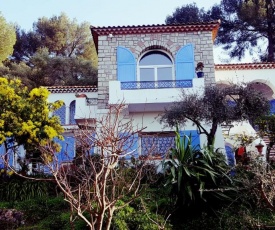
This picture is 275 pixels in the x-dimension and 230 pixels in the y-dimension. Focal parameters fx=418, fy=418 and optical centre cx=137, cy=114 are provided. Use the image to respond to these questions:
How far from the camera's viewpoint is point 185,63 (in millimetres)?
17844

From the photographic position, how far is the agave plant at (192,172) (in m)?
10.3

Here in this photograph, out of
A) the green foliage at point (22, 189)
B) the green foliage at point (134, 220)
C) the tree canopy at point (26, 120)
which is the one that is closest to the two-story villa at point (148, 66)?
the tree canopy at point (26, 120)

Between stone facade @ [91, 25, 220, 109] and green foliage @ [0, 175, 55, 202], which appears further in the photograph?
stone facade @ [91, 25, 220, 109]

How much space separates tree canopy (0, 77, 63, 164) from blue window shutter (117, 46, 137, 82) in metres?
3.88

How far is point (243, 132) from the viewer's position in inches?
598

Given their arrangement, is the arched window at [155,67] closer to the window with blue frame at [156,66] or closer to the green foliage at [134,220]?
the window with blue frame at [156,66]

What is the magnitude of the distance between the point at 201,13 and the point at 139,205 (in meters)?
24.5

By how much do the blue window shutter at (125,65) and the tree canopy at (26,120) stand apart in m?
3.88

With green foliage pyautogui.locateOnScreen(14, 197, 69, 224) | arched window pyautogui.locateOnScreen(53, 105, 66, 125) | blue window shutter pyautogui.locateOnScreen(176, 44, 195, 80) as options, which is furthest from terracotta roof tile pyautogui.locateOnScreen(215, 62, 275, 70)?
green foliage pyautogui.locateOnScreen(14, 197, 69, 224)

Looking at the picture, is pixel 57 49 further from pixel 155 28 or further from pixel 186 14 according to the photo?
pixel 155 28

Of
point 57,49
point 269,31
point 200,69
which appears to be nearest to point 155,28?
point 200,69

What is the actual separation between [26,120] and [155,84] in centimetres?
546

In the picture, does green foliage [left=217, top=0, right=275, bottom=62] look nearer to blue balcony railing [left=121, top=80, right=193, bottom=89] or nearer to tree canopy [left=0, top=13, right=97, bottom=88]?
tree canopy [left=0, top=13, right=97, bottom=88]

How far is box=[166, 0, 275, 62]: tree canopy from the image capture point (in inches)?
1112
